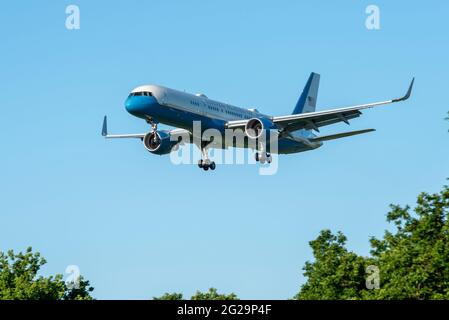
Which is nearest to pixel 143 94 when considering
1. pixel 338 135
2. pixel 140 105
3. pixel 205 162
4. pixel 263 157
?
pixel 140 105

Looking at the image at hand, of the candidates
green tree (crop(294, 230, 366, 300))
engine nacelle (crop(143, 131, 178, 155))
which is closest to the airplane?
engine nacelle (crop(143, 131, 178, 155))

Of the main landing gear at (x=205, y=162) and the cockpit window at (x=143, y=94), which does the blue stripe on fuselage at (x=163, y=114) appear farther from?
the main landing gear at (x=205, y=162)

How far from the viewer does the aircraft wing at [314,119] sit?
68.4 metres

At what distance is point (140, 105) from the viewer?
63.8m

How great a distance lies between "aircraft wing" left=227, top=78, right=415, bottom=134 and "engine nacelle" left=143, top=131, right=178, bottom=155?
4.94 m

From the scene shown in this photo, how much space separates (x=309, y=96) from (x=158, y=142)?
2560 centimetres

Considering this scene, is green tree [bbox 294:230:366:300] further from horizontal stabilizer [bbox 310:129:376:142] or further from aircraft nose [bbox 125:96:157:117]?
aircraft nose [bbox 125:96:157:117]

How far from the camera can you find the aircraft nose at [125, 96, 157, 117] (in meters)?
63.8
